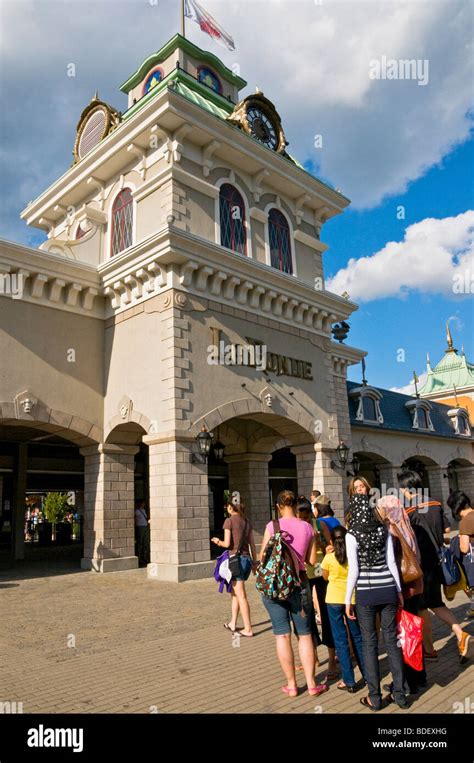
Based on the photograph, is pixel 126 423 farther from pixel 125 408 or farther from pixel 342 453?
pixel 342 453

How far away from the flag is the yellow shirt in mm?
18017

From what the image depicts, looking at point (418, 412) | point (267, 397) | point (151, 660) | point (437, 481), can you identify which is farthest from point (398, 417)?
point (151, 660)

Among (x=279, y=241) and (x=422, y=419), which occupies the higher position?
(x=279, y=241)

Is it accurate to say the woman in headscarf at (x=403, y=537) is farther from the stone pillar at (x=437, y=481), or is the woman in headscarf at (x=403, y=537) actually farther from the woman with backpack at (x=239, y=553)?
the stone pillar at (x=437, y=481)

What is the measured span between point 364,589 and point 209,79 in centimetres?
1933

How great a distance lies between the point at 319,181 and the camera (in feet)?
59.2

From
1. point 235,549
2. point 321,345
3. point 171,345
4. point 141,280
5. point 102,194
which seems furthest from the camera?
point 321,345

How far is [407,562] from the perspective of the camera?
489cm

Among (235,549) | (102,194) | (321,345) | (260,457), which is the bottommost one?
(235,549)

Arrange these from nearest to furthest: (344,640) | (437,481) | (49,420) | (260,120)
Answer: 1. (344,640)
2. (49,420)
3. (260,120)
4. (437,481)
